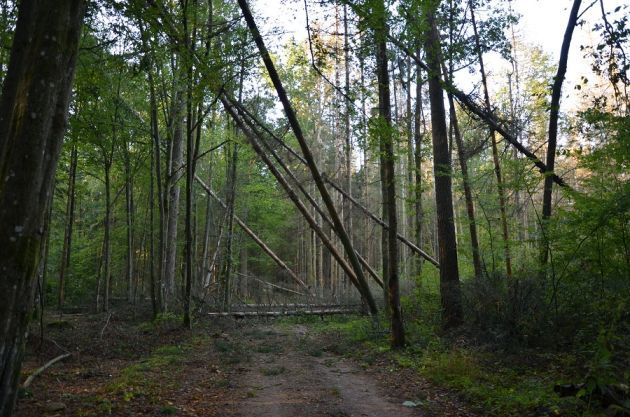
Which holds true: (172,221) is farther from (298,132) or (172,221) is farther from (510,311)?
(510,311)

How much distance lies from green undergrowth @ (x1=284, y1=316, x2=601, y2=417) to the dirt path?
2.59 feet

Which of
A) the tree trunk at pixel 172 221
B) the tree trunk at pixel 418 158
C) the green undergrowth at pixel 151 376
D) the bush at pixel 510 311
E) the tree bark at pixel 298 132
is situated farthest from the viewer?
the tree trunk at pixel 418 158

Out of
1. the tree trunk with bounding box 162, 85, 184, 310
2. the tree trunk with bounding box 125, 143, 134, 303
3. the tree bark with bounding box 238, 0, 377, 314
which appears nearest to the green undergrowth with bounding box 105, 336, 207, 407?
the tree bark with bounding box 238, 0, 377, 314

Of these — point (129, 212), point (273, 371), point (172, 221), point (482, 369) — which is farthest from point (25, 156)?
point (129, 212)

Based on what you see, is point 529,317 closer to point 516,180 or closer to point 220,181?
point 516,180

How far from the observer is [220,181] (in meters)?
25.1

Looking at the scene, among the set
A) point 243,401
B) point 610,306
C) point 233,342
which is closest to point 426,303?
point 233,342

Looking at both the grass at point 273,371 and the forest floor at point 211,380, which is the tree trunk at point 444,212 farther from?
the grass at point 273,371

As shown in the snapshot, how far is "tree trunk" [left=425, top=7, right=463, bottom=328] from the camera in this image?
9.85 m

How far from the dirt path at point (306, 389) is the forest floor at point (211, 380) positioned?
0.5 inches

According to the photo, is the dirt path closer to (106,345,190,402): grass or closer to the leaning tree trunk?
(106,345,190,402): grass

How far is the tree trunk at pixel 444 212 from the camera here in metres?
9.85

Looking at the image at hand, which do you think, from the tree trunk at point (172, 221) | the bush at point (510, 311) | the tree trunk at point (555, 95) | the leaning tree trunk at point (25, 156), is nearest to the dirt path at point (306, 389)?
the bush at point (510, 311)

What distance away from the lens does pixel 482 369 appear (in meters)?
6.79
